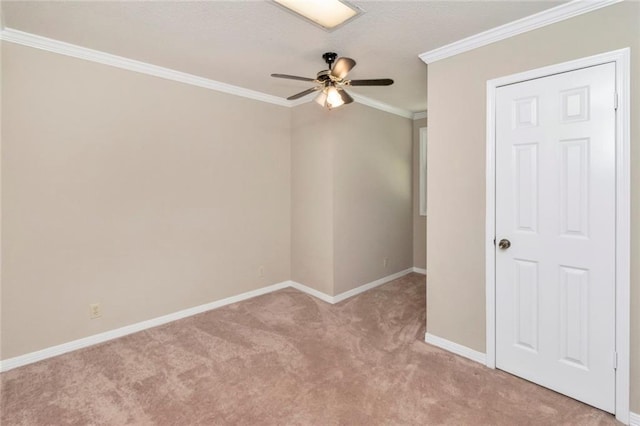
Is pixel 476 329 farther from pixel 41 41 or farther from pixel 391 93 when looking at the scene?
pixel 41 41

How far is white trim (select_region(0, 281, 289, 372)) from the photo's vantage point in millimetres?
2445

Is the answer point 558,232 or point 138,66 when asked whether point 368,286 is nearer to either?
point 558,232

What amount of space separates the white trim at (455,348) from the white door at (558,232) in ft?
0.48

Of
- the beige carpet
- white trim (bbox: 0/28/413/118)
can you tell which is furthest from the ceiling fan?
the beige carpet

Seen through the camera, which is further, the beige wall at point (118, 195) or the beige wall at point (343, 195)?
the beige wall at point (343, 195)

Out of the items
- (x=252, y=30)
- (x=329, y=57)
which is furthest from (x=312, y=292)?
(x=252, y=30)

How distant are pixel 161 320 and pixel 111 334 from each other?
1.42 feet

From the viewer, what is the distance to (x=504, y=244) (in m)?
2.32

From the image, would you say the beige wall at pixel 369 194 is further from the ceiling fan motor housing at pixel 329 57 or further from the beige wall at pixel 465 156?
the beige wall at pixel 465 156

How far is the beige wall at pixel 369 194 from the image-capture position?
3.85 meters

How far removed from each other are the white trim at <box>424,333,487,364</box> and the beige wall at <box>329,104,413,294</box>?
52.1 inches

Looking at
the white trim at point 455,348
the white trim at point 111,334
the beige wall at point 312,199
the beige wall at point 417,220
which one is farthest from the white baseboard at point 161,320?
the white trim at point 455,348

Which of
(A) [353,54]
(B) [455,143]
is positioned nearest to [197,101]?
(A) [353,54]

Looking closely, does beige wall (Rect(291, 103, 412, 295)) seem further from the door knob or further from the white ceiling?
the door knob
